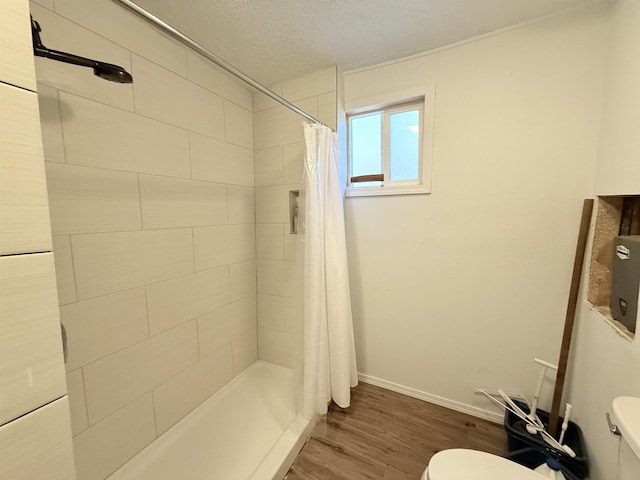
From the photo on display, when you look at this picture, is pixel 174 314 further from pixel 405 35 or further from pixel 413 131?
pixel 405 35

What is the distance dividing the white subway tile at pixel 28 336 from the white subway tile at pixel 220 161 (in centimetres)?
115

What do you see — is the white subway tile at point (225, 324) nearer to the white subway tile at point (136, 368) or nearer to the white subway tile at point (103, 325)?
the white subway tile at point (136, 368)

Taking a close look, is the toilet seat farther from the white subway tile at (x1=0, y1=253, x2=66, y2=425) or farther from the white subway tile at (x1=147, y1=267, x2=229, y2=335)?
the white subway tile at (x1=147, y1=267, x2=229, y2=335)

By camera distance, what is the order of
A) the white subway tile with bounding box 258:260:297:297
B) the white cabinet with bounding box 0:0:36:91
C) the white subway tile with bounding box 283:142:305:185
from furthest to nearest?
the white subway tile with bounding box 258:260:297:297 → the white subway tile with bounding box 283:142:305:185 → the white cabinet with bounding box 0:0:36:91

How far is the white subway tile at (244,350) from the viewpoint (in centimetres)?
183

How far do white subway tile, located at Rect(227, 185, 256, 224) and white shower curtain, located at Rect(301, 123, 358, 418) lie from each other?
22.7 inches

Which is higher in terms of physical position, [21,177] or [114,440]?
[21,177]

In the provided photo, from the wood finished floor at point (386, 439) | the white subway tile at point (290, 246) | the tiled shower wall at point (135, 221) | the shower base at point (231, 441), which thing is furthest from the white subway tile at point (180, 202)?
the wood finished floor at point (386, 439)

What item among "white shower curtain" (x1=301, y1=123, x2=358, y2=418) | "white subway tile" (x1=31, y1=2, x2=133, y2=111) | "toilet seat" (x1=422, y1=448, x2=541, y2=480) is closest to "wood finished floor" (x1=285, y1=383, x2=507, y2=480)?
"white shower curtain" (x1=301, y1=123, x2=358, y2=418)

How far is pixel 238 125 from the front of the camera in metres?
1.75

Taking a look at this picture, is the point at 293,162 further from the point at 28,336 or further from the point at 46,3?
the point at 28,336

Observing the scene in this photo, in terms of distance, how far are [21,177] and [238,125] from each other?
59.6 inches

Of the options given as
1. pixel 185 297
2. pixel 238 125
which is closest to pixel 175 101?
pixel 238 125

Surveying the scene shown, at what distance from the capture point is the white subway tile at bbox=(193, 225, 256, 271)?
1.53 metres
